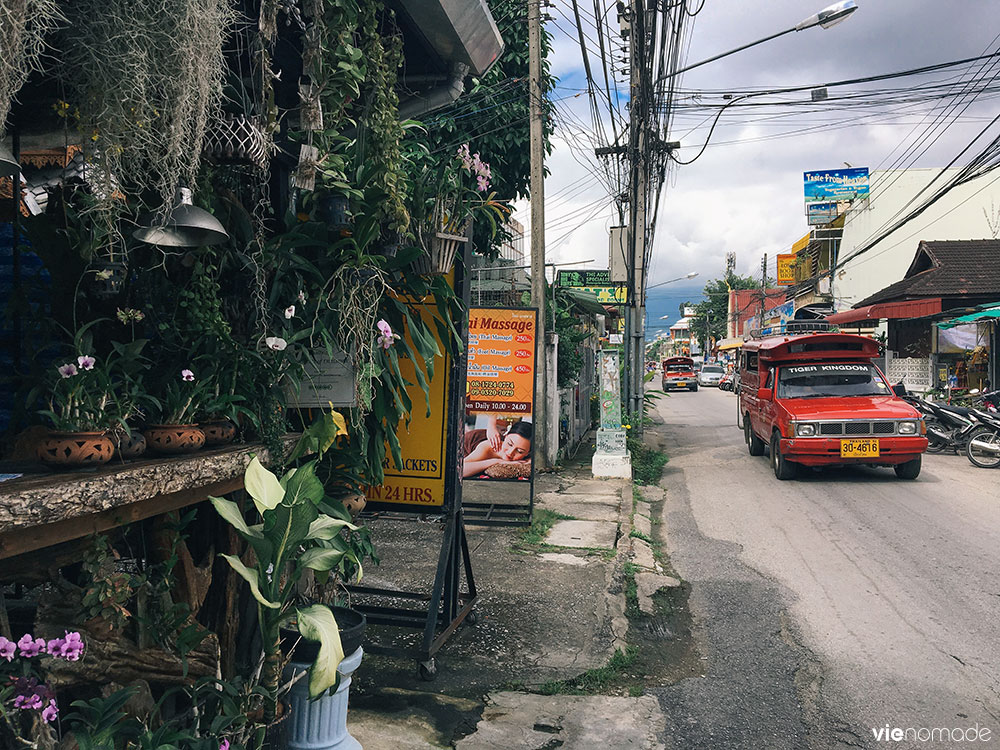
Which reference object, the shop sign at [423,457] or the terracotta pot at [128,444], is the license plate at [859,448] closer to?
the shop sign at [423,457]

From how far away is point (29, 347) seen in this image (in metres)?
2.85

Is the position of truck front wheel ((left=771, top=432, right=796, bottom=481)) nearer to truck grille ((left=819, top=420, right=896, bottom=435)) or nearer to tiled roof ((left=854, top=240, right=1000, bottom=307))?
truck grille ((left=819, top=420, right=896, bottom=435))

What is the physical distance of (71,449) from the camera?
2213 mm

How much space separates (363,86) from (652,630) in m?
4.19

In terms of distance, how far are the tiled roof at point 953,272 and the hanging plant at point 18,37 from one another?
834 inches

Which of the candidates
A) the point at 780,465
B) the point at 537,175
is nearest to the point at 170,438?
the point at 537,175

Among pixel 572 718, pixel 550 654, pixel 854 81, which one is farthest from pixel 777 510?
pixel 854 81

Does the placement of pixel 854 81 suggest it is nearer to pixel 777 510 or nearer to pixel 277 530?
pixel 777 510

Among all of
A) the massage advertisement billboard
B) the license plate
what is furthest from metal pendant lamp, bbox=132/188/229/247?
the license plate

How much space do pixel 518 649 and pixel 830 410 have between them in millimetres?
7759

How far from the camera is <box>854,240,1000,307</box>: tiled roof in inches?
763

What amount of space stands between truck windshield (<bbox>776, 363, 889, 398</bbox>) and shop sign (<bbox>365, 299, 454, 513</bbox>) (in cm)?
848

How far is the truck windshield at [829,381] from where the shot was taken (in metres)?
11.9

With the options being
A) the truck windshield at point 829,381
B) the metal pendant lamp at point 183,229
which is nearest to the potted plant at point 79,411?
the metal pendant lamp at point 183,229
